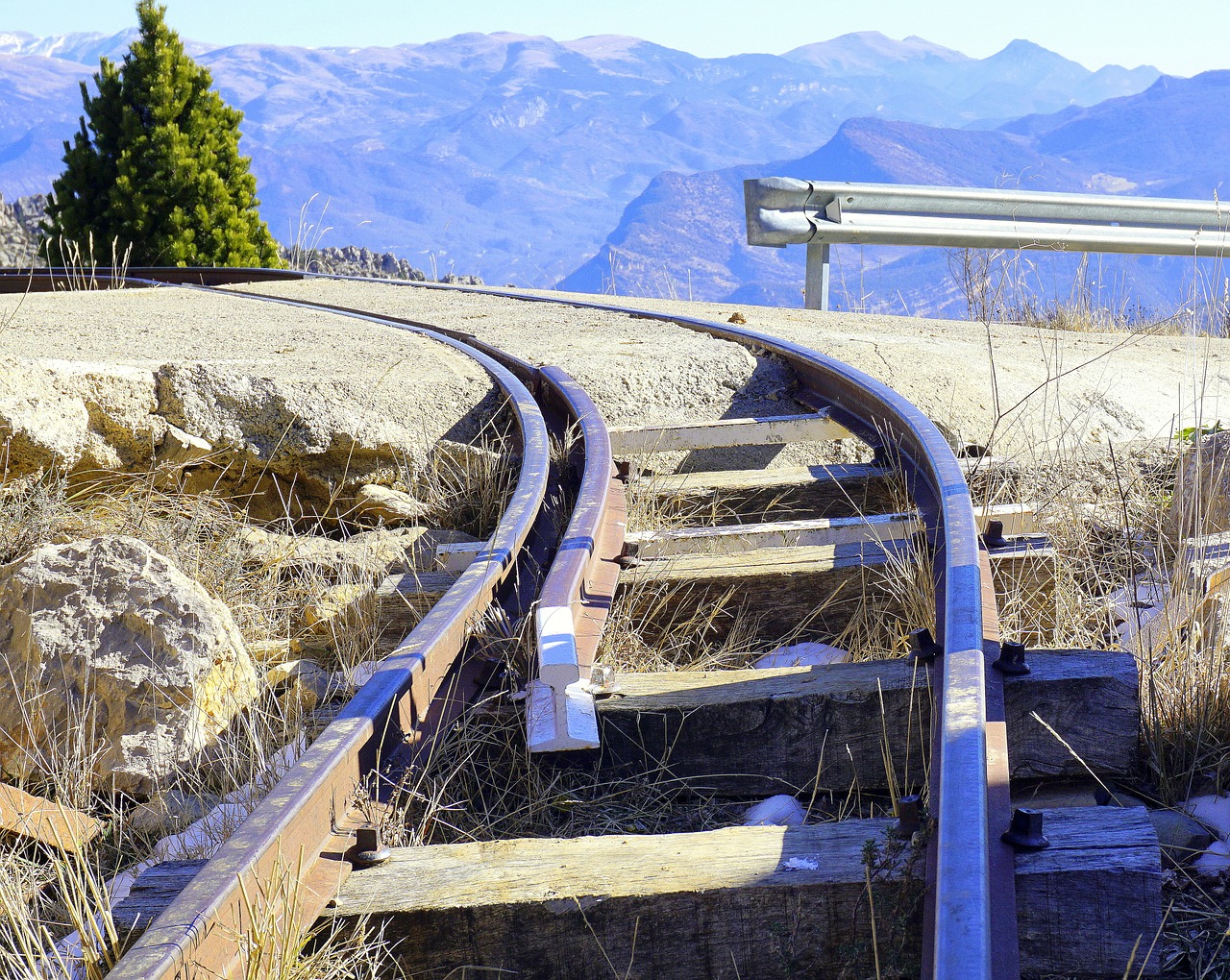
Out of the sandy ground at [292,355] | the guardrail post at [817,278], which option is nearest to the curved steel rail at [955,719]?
the sandy ground at [292,355]

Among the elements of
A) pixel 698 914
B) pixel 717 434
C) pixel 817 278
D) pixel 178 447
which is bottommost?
pixel 698 914

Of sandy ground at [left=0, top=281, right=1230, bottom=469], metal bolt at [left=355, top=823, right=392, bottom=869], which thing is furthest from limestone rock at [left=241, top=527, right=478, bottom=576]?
metal bolt at [left=355, top=823, right=392, bottom=869]

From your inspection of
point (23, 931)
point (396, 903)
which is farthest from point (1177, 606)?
point (23, 931)

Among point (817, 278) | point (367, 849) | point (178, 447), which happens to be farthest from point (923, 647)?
point (817, 278)

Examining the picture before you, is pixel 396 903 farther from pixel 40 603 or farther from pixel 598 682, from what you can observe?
pixel 40 603

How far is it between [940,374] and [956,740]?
12.4 ft

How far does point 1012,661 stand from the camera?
7.29 feet

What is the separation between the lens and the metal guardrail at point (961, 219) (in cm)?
832

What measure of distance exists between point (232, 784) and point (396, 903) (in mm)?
742

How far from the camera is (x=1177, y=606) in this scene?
2543 millimetres

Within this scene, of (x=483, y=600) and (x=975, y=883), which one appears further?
(x=483, y=600)

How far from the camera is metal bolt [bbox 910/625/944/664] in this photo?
2.36 m

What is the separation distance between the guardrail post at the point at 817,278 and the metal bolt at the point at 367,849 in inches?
293

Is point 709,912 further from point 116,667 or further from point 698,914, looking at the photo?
point 116,667
